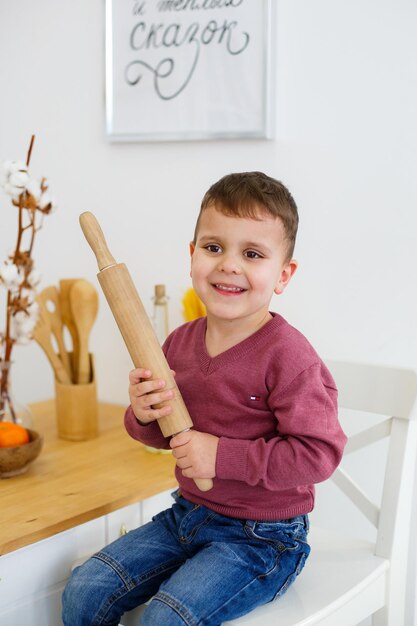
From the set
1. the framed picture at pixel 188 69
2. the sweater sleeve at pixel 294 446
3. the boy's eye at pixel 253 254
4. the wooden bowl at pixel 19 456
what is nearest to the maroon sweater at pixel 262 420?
the sweater sleeve at pixel 294 446

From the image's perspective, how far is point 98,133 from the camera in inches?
73.0

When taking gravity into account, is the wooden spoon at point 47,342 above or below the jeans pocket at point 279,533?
above

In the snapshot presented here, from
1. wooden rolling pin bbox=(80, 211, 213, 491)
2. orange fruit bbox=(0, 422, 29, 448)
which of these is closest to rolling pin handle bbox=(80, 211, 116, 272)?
wooden rolling pin bbox=(80, 211, 213, 491)

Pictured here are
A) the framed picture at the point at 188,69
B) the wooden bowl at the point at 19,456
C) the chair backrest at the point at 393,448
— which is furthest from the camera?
the framed picture at the point at 188,69

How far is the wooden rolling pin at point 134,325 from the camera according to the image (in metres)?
1.09

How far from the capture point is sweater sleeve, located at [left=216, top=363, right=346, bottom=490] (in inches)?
42.9

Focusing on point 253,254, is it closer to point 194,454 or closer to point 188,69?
point 194,454

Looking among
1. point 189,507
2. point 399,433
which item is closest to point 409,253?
point 399,433

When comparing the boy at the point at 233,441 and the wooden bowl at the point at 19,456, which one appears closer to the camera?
the boy at the point at 233,441

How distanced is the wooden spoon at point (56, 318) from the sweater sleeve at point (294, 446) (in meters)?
0.65

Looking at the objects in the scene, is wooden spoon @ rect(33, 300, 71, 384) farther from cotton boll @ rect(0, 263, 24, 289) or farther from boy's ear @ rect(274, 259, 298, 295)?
boy's ear @ rect(274, 259, 298, 295)

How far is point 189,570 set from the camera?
1118 millimetres

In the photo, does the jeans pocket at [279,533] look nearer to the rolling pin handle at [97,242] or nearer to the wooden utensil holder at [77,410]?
the rolling pin handle at [97,242]

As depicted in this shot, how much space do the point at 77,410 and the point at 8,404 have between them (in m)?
0.18
